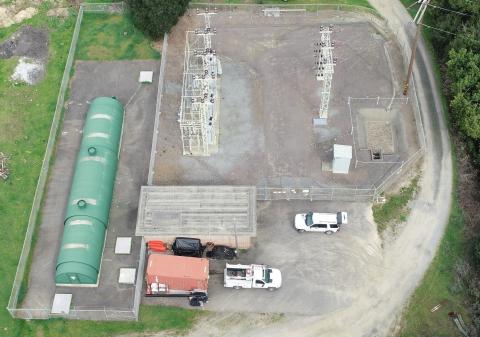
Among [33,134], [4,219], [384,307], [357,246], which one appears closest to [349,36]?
[357,246]

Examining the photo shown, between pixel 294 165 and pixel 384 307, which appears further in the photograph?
pixel 294 165

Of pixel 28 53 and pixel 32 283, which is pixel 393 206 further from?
pixel 28 53

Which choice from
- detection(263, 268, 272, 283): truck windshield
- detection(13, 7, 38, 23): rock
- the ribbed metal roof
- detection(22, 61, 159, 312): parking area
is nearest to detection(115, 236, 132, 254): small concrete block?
detection(22, 61, 159, 312): parking area

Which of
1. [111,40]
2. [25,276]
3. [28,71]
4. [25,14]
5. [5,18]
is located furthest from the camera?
[25,14]

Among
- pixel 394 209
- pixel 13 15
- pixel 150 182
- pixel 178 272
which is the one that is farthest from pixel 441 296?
pixel 13 15

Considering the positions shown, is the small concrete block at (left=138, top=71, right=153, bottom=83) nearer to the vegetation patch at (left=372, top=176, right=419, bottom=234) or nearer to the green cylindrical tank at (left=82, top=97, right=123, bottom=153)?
the green cylindrical tank at (left=82, top=97, right=123, bottom=153)

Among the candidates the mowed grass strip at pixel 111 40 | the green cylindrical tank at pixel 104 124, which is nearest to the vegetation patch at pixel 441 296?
the green cylindrical tank at pixel 104 124

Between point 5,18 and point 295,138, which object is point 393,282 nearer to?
point 295,138
